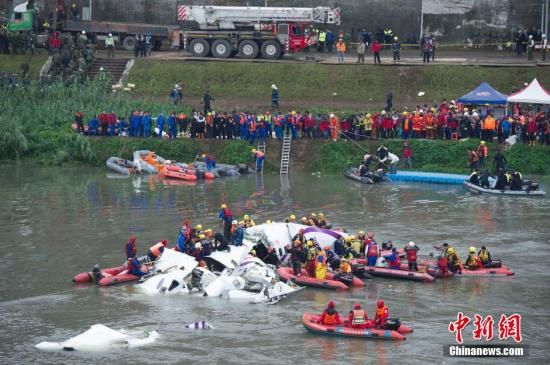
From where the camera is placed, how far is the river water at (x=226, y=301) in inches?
983

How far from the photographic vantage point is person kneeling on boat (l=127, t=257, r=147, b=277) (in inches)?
1168

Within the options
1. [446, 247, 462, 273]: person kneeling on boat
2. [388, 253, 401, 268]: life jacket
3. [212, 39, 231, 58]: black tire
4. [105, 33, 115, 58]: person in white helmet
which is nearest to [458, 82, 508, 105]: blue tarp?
[212, 39, 231, 58]: black tire

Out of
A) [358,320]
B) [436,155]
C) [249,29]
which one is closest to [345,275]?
[358,320]

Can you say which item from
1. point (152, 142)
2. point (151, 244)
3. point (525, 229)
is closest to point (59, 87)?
point (152, 142)

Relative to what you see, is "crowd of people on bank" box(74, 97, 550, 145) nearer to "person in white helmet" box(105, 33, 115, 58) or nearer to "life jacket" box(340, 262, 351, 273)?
"person in white helmet" box(105, 33, 115, 58)

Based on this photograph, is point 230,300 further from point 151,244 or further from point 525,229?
point 525,229

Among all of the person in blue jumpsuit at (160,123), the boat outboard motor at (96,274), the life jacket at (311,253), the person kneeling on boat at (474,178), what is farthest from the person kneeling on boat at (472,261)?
the person in blue jumpsuit at (160,123)

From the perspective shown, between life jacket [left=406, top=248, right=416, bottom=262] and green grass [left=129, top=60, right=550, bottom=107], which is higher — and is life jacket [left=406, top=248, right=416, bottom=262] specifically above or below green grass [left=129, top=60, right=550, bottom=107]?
below

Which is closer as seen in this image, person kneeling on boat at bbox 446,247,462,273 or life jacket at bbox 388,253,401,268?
person kneeling on boat at bbox 446,247,462,273

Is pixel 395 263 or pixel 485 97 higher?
pixel 485 97

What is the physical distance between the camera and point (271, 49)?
2244 inches

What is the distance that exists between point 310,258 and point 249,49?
28.6m

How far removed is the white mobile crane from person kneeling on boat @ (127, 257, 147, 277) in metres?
28.3

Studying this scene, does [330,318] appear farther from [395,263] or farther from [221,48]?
[221,48]
